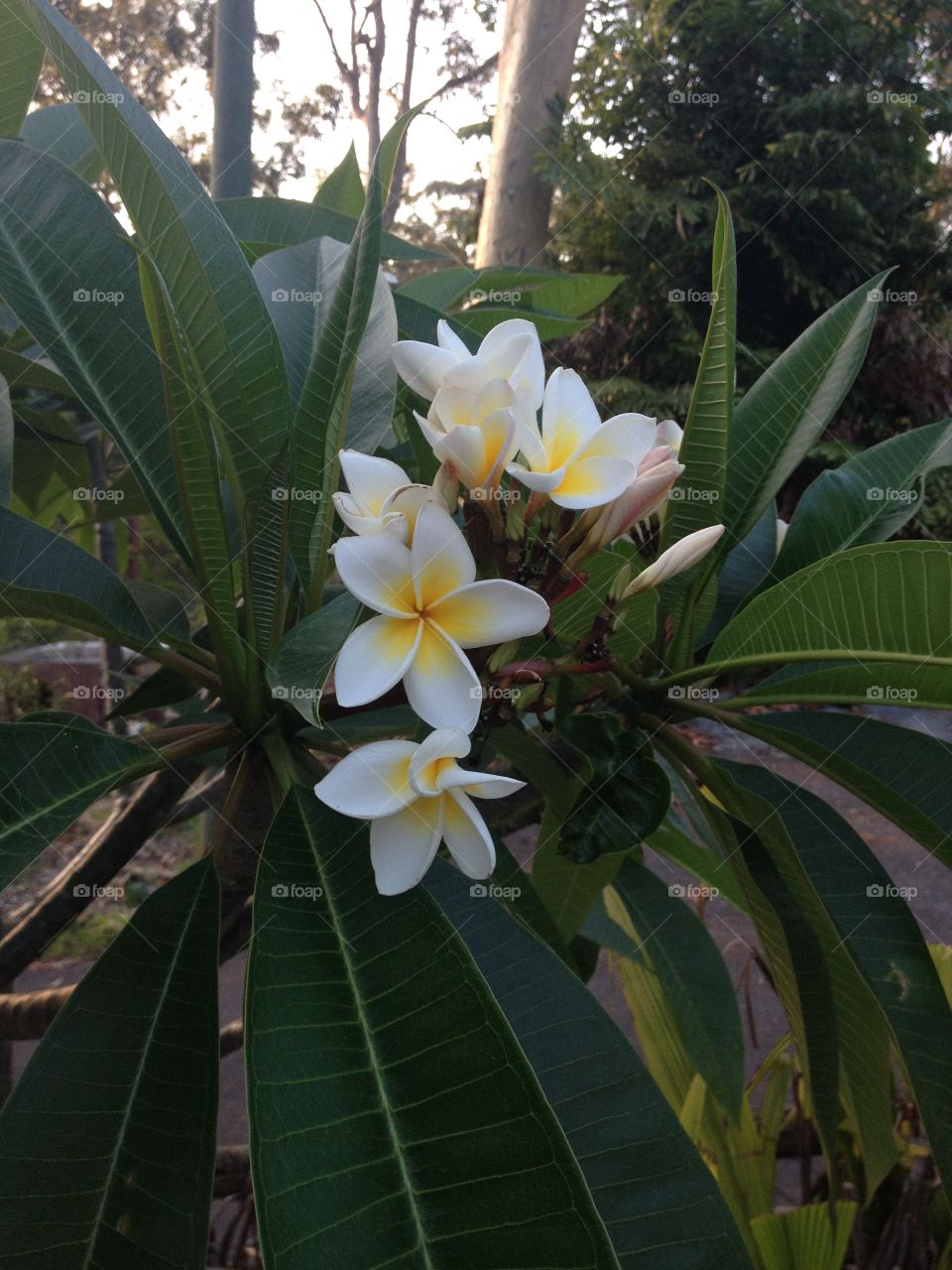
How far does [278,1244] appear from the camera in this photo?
287 mm

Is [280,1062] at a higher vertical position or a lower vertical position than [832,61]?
lower

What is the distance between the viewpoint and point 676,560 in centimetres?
45

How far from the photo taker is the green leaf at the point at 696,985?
2.53 feet

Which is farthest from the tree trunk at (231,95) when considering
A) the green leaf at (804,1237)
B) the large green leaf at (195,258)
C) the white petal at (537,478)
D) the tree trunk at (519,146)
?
the tree trunk at (519,146)

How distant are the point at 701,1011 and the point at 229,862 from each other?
0.43 meters

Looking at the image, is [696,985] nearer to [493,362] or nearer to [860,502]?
[860,502]

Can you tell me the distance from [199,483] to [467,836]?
0.71 ft

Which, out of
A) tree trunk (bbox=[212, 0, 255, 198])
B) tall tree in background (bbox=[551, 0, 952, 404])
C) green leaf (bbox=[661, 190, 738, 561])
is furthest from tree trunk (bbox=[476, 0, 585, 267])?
green leaf (bbox=[661, 190, 738, 561])

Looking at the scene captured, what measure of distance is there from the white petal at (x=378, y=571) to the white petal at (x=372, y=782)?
53 mm

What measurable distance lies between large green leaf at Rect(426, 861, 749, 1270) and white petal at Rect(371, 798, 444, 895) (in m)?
0.09

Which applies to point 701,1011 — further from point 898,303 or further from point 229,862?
point 898,303

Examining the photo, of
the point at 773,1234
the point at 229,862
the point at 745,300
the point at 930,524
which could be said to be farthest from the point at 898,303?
the point at 229,862

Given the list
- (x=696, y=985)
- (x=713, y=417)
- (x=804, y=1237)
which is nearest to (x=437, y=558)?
(x=713, y=417)

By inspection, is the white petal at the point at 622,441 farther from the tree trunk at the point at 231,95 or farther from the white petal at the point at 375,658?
the tree trunk at the point at 231,95
